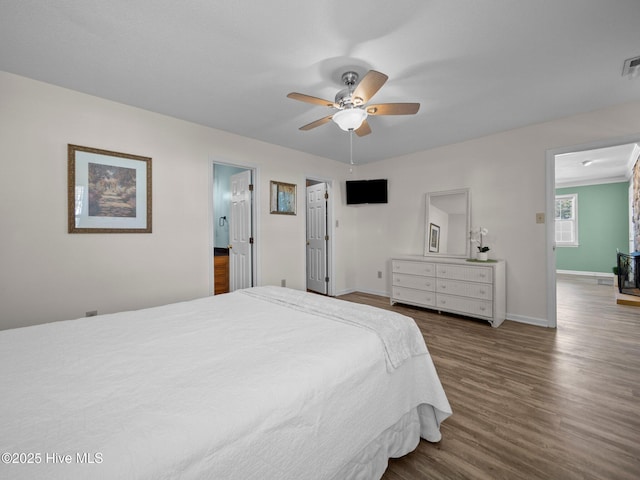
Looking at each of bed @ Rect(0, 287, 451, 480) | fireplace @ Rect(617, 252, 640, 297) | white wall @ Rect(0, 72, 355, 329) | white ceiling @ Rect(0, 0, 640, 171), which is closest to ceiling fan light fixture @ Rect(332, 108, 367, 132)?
white ceiling @ Rect(0, 0, 640, 171)

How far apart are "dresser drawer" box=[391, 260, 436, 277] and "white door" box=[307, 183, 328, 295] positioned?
1.33 meters

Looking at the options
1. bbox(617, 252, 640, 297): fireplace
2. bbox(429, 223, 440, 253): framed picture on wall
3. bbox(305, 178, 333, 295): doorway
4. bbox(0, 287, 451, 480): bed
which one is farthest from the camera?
bbox(305, 178, 333, 295): doorway

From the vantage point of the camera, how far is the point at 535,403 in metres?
1.90

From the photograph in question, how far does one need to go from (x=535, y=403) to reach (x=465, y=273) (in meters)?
1.94

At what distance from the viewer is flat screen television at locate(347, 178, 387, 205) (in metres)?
4.91

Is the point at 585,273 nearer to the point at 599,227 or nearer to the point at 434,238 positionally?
the point at 599,227

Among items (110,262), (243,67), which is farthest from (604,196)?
(110,262)

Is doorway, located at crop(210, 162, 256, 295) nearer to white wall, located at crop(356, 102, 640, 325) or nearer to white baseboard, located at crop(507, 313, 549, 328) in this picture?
white wall, located at crop(356, 102, 640, 325)

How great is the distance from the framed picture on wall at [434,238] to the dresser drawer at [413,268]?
1.38 ft

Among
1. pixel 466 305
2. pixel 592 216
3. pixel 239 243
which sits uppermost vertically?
pixel 592 216

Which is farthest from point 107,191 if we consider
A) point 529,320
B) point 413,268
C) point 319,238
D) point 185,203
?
point 529,320

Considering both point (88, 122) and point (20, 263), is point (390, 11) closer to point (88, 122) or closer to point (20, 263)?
point (88, 122)

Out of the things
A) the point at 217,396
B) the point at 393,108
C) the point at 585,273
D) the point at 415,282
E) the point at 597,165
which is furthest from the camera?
the point at 585,273

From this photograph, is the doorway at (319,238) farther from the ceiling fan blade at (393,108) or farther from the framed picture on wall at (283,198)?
the ceiling fan blade at (393,108)
